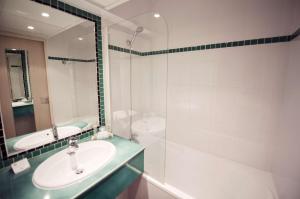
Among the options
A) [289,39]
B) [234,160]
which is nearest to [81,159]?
[234,160]

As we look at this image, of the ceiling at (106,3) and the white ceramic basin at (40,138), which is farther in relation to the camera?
the ceiling at (106,3)

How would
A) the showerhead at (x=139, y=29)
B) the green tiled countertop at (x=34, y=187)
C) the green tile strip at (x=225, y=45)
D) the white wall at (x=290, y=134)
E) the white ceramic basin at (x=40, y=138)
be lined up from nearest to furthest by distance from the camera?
the green tiled countertop at (x=34, y=187) < the white ceramic basin at (x=40, y=138) < the white wall at (x=290, y=134) < the green tile strip at (x=225, y=45) < the showerhead at (x=139, y=29)

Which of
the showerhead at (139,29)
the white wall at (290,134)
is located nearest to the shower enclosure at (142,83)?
Result: the showerhead at (139,29)

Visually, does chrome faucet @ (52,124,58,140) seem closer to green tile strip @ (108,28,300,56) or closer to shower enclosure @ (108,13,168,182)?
shower enclosure @ (108,13,168,182)

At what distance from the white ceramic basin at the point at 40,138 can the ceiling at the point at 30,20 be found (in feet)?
2.45

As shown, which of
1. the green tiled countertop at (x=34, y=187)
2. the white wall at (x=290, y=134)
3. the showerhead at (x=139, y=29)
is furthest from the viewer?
the showerhead at (x=139, y=29)

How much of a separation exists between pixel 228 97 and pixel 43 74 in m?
1.91

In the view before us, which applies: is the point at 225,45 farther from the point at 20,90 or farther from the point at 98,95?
the point at 20,90

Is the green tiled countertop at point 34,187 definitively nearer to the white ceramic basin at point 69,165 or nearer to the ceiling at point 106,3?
the white ceramic basin at point 69,165

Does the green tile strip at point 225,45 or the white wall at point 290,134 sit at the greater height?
the green tile strip at point 225,45

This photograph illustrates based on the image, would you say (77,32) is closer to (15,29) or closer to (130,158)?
(15,29)

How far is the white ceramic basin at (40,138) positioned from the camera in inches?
40.7

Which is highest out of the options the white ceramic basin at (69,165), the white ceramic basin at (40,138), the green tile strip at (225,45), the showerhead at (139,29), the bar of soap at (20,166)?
the showerhead at (139,29)

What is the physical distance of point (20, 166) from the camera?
36.8 inches
